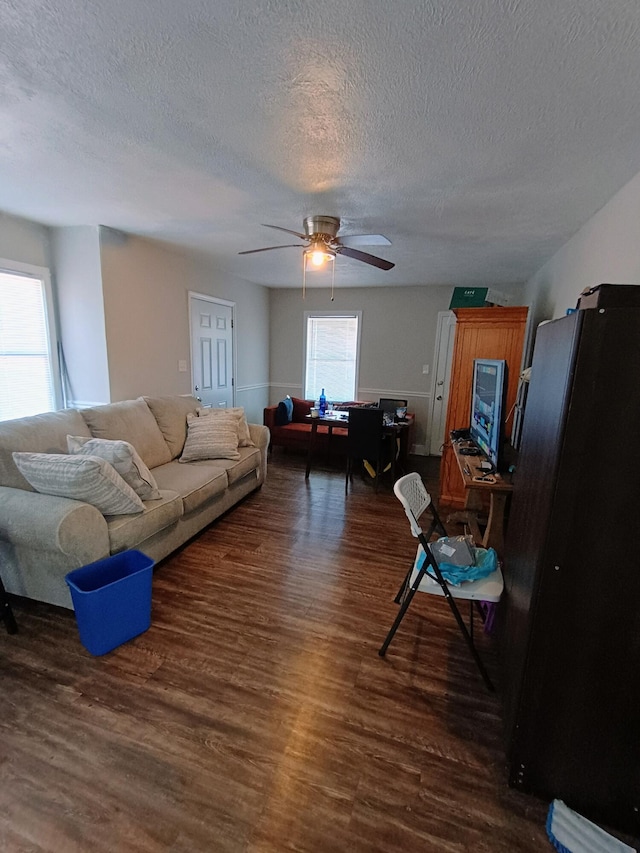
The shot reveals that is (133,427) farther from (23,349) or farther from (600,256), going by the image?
(600,256)

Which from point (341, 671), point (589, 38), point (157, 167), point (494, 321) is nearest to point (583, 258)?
point (494, 321)

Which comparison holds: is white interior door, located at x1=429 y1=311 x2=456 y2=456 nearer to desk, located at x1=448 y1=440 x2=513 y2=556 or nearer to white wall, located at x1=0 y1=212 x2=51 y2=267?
desk, located at x1=448 y1=440 x2=513 y2=556

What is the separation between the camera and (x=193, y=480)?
292cm

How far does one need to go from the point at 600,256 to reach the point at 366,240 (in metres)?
1.41

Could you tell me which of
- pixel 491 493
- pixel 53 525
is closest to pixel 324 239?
pixel 491 493

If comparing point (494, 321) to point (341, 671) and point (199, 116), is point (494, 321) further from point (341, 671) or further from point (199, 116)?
point (341, 671)

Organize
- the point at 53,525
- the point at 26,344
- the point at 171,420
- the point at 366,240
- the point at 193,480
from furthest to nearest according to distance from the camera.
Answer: the point at 171,420
the point at 26,344
the point at 193,480
the point at 366,240
the point at 53,525

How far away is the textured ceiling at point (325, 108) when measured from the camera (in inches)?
43.3

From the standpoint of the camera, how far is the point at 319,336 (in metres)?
6.15

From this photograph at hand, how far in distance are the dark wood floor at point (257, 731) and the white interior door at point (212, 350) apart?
9.09ft

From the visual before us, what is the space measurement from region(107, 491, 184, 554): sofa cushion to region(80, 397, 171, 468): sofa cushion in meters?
0.71

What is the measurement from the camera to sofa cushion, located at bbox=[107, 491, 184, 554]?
2125 mm

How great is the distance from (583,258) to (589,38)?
1798 millimetres

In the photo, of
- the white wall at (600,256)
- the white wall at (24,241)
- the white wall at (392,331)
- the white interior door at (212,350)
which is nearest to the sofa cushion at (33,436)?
the white wall at (24,241)
